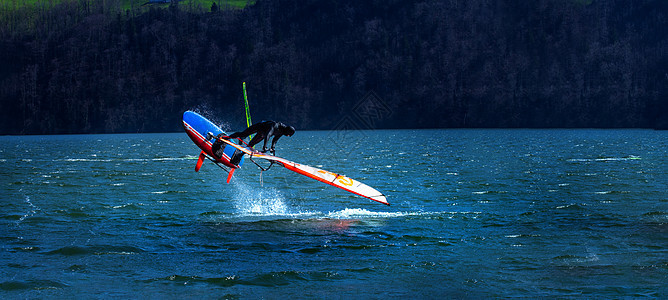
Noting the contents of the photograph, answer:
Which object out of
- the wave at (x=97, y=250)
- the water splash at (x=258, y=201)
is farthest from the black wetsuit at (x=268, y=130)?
the water splash at (x=258, y=201)

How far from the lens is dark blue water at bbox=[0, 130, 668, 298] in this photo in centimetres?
1792

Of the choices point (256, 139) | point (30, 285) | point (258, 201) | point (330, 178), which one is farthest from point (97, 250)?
point (258, 201)

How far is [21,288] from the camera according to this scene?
1770 cm

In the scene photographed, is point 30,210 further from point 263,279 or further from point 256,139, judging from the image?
point 263,279

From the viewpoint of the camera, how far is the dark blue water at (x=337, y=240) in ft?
58.8

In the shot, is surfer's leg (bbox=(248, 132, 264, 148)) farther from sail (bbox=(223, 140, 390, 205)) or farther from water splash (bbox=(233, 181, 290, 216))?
water splash (bbox=(233, 181, 290, 216))

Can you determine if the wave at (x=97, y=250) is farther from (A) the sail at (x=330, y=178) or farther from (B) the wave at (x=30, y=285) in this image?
(A) the sail at (x=330, y=178)

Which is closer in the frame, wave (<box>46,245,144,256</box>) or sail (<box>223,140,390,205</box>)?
wave (<box>46,245,144,256</box>)

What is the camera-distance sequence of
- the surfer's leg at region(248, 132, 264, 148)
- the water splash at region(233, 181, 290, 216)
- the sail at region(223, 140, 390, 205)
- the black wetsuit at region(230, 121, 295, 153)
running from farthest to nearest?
the water splash at region(233, 181, 290, 216) → the sail at region(223, 140, 390, 205) → the surfer's leg at region(248, 132, 264, 148) → the black wetsuit at region(230, 121, 295, 153)

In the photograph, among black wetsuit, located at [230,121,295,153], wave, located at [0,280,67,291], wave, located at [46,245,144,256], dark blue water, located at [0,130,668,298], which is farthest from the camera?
black wetsuit, located at [230,121,295,153]

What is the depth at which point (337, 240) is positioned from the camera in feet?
78.3

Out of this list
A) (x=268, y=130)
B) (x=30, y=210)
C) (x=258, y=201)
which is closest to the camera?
(x=268, y=130)

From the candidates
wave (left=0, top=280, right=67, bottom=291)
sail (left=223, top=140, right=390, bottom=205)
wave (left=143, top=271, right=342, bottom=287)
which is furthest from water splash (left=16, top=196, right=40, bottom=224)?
wave (left=143, top=271, right=342, bottom=287)

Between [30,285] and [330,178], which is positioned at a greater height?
[330,178]
